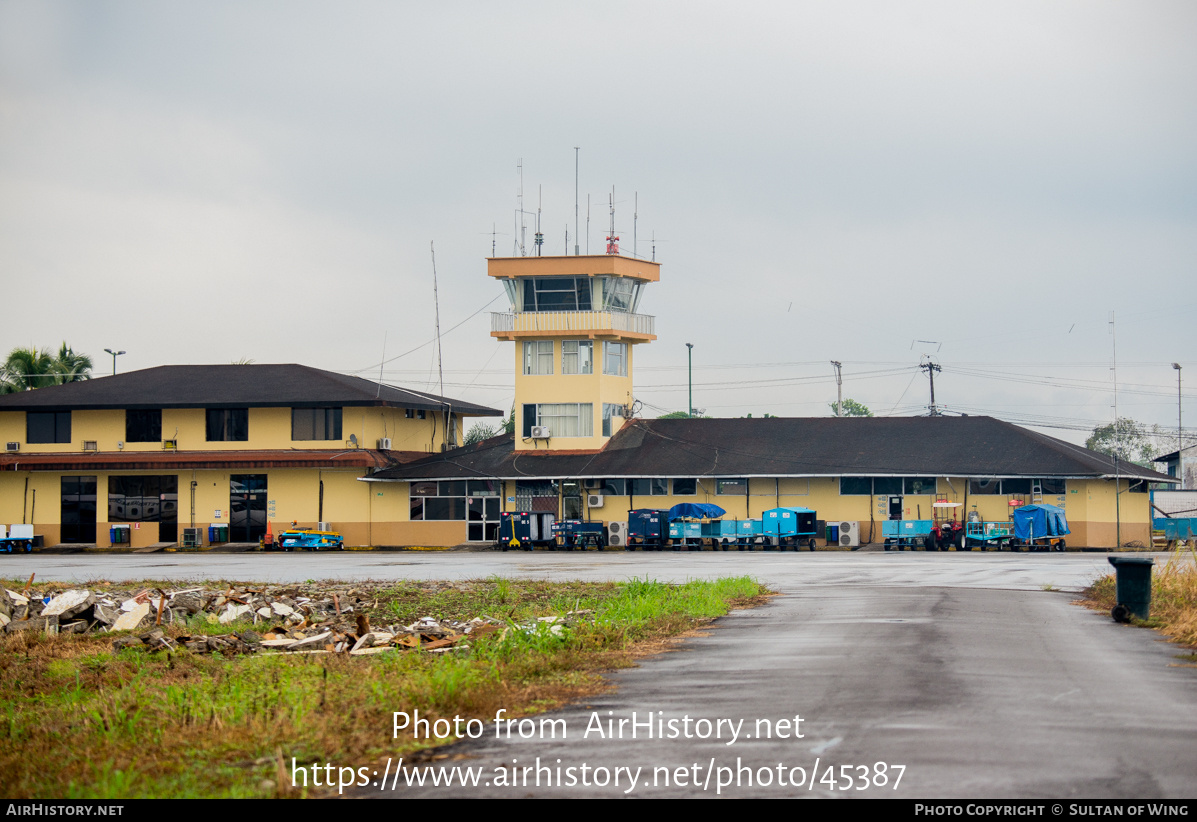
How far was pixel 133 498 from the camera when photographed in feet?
192

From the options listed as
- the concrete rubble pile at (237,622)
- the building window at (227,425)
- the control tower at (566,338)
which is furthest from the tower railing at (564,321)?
the concrete rubble pile at (237,622)

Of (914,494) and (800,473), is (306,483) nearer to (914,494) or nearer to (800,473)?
(800,473)

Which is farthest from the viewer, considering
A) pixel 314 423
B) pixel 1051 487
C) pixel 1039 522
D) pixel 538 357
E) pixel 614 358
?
pixel 614 358

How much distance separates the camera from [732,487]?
55562mm

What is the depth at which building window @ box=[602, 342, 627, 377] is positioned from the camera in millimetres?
60312

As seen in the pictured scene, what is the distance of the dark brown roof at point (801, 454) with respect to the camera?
52.5 meters

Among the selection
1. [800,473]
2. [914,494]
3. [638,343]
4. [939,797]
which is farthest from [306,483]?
[939,797]

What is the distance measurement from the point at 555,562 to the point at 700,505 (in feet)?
41.9

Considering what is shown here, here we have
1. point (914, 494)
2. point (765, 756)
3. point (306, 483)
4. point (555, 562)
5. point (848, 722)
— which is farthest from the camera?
point (306, 483)

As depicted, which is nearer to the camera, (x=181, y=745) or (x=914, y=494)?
(x=181, y=745)

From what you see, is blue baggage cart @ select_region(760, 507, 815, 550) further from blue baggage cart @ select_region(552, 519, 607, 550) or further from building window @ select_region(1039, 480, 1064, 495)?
building window @ select_region(1039, 480, 1064, 495)

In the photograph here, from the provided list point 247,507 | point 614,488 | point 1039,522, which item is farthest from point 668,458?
point 247,507

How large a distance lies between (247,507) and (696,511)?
873 inches

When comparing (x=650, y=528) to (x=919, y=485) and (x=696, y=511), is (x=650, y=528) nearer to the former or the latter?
(x=696, y=511)
